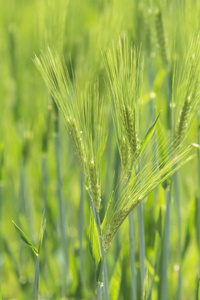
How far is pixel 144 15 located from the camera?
→ 2.99 feet

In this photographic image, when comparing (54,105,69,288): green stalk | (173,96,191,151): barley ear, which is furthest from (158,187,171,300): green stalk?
(54,105,69,288): green stalk

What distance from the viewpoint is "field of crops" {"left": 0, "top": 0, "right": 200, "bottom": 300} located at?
618mm

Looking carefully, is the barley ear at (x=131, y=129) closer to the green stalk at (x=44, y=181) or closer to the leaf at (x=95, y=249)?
the leaf at (x=95, y=249)

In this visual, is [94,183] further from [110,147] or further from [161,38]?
[110,147]

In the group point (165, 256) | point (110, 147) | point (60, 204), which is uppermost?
point (110, 147)

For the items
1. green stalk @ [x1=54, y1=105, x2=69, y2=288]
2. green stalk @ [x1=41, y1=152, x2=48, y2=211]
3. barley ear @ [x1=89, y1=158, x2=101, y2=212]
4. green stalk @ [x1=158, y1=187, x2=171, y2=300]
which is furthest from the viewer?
green stalk @ [x1=41, y1=152, x2=48, y2=211]

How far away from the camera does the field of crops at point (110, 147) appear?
62 centimetres

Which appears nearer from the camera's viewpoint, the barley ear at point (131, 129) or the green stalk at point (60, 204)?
the barley ear at point (131, 129)

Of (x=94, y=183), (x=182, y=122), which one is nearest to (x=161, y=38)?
(x=182, y=122)

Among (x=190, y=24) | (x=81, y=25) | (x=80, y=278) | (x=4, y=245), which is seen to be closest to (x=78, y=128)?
(x=190, y=24)

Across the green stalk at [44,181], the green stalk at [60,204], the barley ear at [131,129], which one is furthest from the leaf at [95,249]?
the green stalk at [44,181]

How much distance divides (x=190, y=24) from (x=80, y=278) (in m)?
0.51

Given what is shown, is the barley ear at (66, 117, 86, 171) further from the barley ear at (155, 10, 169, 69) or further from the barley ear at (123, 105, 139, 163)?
the barley ear at (155, 10, 169, 69)

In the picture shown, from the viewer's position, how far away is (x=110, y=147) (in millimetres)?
1032
